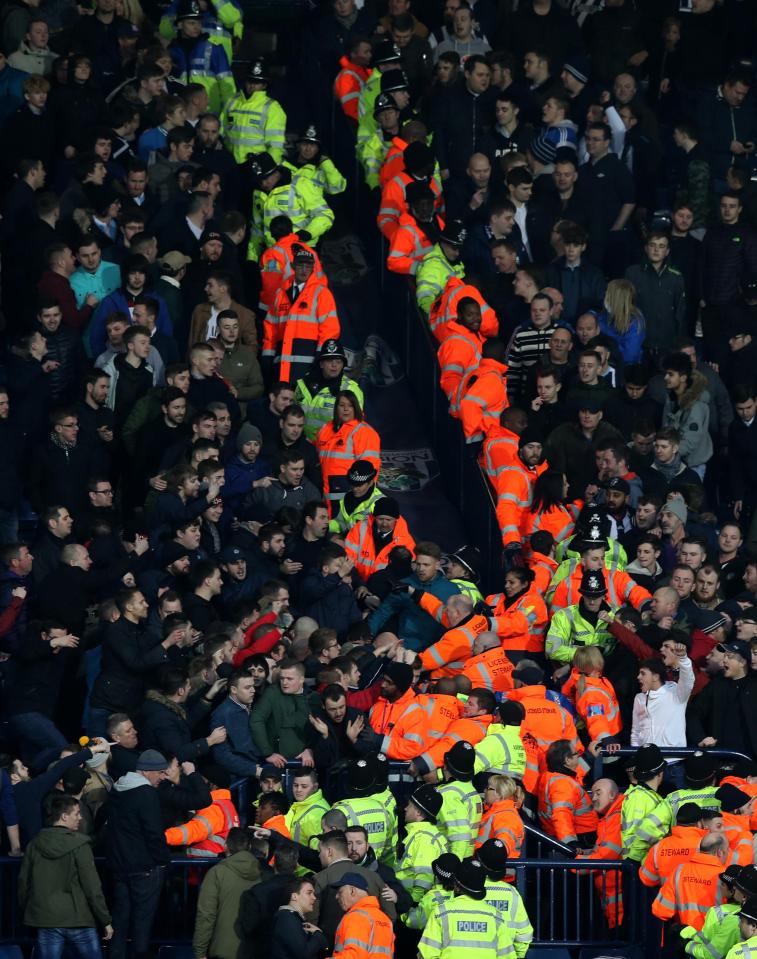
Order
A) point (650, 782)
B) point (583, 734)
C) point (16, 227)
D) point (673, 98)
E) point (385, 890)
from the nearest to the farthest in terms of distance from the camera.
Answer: point (385, 890), point (650, 782), point (583, 734), point (16, 227), point (673, 98)

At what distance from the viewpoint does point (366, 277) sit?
24.2 metres

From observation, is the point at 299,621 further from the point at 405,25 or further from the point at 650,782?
the point at 405,25

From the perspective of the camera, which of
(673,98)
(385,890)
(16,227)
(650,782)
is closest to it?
(385,890)

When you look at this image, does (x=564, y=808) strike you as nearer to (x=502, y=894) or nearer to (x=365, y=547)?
(x=502, y=894)

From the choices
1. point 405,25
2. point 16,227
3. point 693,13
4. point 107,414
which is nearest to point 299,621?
point 107,414

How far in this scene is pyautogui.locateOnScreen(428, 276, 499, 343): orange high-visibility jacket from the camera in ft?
70.1

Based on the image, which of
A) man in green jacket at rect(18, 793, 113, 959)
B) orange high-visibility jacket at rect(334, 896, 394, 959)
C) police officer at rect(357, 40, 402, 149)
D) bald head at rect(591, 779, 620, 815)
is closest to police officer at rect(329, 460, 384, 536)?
bald head at rect(591, 779, 620, 815)

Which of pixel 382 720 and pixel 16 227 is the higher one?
pixel 16 227

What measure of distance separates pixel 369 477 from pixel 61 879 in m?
5.32

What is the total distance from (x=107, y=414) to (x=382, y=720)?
404 cm

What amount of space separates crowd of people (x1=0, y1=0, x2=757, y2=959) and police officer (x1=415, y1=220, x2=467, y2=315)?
4cm

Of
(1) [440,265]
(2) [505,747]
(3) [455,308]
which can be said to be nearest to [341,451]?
(3) [455,308]

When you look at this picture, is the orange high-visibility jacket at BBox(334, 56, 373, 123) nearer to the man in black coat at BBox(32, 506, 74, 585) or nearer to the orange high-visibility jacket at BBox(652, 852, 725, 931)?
the man in black coat at BBox(32, 506, 74, 585)

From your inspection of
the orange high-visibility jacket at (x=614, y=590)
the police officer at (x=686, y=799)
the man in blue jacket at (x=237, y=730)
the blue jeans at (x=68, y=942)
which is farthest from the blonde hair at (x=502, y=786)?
the blue jeans at (x=68, y=942)
